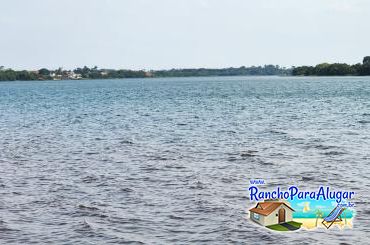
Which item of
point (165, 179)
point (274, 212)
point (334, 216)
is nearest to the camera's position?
point (274, 212)

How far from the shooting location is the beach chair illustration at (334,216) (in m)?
14.4

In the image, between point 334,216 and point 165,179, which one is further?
point 165,179

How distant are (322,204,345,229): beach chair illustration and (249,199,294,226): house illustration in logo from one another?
98 cm

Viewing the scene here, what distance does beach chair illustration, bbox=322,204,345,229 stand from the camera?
14413 millimetres

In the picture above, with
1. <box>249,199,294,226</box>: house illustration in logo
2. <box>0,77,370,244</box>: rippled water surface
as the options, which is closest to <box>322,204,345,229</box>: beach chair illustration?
<box>249,199,294,226</box>: house illustration in logo

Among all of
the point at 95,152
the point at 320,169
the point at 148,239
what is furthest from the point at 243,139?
the point at 148,239

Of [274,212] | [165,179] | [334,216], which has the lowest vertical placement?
[165,179]

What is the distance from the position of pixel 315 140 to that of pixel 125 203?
21.7 metres

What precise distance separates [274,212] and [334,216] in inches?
69.7

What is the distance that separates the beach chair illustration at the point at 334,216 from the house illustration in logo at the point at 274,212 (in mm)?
982

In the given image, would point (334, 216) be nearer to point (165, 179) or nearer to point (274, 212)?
point (274, 212)

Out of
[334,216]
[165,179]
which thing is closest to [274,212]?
[334,216]

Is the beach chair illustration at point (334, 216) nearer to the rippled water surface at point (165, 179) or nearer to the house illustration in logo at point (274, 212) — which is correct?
the house illustration in logo at point (274, 212)

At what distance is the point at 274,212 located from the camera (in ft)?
45.9
